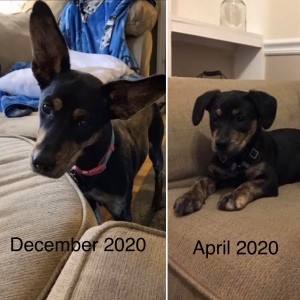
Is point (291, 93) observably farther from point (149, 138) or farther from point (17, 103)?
point (17, 103)

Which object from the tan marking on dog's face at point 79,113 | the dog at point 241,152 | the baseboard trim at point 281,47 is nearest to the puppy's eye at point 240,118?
the dog at point 241,152

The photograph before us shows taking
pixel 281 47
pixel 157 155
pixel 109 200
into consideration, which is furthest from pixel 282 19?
pixel 109 200

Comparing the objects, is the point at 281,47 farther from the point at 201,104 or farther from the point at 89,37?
the point at 89,37

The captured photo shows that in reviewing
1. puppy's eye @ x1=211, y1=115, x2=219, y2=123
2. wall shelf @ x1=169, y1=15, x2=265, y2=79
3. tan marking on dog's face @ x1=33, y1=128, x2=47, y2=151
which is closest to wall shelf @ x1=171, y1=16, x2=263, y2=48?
wall shelf @ x1=169, y1=15, x2=265, y2=79

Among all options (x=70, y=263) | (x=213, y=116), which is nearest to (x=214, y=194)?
(x=213, y=116)

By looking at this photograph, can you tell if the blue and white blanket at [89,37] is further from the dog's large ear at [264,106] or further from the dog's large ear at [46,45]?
the dog's large ear at [264,106]

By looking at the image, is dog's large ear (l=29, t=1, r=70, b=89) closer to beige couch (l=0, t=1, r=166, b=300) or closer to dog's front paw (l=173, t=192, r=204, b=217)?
beige couch (l=0, t=1, r=166, b=300)
